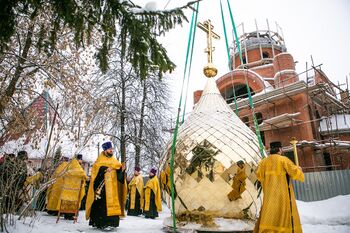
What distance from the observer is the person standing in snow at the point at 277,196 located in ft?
12.3

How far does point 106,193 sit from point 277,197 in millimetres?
3409

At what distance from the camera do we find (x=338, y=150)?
52.0 ft

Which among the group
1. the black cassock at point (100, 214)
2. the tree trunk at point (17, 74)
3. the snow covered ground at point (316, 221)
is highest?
the tree trunk at point (17, 74)

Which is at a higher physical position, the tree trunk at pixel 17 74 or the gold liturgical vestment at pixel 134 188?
the tree trunk at pixel 17 74

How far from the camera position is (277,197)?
12.9 feet

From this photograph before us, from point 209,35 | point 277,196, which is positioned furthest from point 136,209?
point 277,196

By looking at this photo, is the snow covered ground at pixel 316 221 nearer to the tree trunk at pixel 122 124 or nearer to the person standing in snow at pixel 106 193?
the person standing in snow at pixel 106 193

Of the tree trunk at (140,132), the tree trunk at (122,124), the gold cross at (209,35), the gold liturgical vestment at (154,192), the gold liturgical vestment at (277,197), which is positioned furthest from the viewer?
the tree trunk at (140,132)

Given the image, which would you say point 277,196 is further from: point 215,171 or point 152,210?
point 152,210

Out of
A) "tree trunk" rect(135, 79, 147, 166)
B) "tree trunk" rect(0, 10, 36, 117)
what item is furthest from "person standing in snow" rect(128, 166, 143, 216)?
"tree trunk" rect(0, 10, 36, 117)

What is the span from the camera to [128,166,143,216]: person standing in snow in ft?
36.7

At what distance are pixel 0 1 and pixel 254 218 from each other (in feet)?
14.2

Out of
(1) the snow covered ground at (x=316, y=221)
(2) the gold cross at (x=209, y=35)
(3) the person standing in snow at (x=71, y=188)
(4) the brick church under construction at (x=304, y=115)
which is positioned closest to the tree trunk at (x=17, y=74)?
(3) the person standing in snow at (x=71, y=188)

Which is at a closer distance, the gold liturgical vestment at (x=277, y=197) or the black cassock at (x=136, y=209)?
the gold liturgical vestment at (x=277, y=197)
